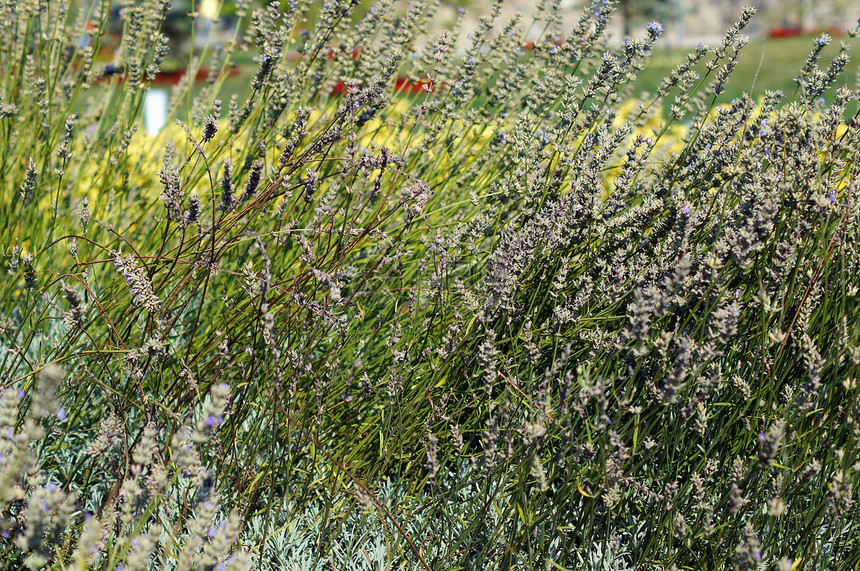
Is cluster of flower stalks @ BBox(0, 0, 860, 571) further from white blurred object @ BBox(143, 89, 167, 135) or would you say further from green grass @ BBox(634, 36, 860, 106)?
green grass @ BBox(634, 36, 860, 106)

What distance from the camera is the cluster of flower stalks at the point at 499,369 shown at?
1.49m

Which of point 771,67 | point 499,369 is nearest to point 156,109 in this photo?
point 499,369

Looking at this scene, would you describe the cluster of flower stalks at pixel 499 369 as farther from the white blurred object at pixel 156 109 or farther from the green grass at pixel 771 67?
the green grass at pixel 771 67

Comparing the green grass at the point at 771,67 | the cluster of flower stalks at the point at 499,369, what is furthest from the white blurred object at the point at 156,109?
the green grass at the point at 771,67

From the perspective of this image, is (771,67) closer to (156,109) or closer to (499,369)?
(156,109)

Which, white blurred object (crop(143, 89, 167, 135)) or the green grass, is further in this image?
the green grass

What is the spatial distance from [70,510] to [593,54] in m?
2.32

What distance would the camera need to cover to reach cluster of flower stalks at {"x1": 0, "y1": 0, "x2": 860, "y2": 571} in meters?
1.49

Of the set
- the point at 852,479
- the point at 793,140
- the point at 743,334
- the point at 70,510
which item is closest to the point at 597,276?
the point at 743,334

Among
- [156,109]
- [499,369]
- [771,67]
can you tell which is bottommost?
[156,109]

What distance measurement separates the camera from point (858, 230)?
175 cm

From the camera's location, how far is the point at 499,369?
1984 millimetres

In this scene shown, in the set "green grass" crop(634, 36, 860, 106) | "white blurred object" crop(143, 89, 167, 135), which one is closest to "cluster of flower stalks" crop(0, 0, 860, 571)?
"white blurred object" crop(143, 89, 167, 135)

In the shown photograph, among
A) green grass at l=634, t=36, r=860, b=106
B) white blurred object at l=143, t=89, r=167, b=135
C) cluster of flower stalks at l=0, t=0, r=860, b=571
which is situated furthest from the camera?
green grass at l=634, t=36, r=860, b=106
